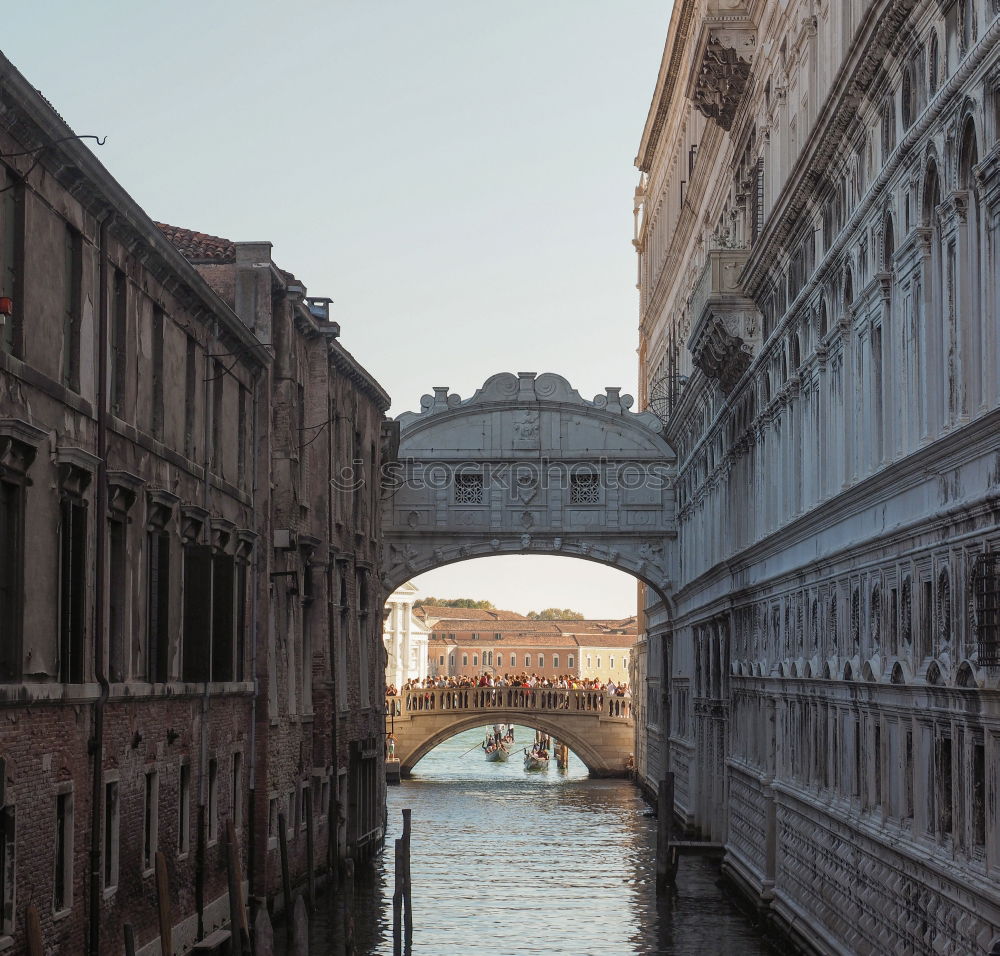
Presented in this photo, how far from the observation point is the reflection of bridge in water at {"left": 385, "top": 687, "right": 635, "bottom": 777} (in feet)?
194

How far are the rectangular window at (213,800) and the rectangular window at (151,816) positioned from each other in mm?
2580

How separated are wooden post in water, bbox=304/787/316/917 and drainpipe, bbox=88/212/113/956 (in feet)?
31.2

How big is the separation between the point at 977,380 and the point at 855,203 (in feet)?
17.4

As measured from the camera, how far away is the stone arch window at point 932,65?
47.3 feet

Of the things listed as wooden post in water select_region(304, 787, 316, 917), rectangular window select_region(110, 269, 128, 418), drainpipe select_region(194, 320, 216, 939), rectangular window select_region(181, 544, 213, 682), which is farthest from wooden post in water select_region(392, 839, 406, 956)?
rectangular window select_region(110, 269, 128, 418)

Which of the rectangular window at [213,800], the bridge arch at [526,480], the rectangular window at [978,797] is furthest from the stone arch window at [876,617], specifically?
the bridge arch at [526,480]

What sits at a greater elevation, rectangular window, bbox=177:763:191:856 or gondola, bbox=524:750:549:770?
rectangular window, bbox=177:763:191:856

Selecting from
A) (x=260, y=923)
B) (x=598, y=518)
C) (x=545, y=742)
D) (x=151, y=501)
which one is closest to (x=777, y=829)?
(x=260, y=923)

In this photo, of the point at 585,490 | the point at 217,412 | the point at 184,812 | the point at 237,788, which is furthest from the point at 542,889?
the point at 184,812

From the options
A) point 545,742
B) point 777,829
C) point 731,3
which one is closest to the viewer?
point 777,829

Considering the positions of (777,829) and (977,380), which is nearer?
(977,380)

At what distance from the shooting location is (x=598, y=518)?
41.3m

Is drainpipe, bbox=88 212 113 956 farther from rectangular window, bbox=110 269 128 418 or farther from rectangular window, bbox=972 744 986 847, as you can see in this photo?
rectangular window, bbox=972 744 986 847

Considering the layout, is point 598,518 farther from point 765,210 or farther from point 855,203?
point 855,203
